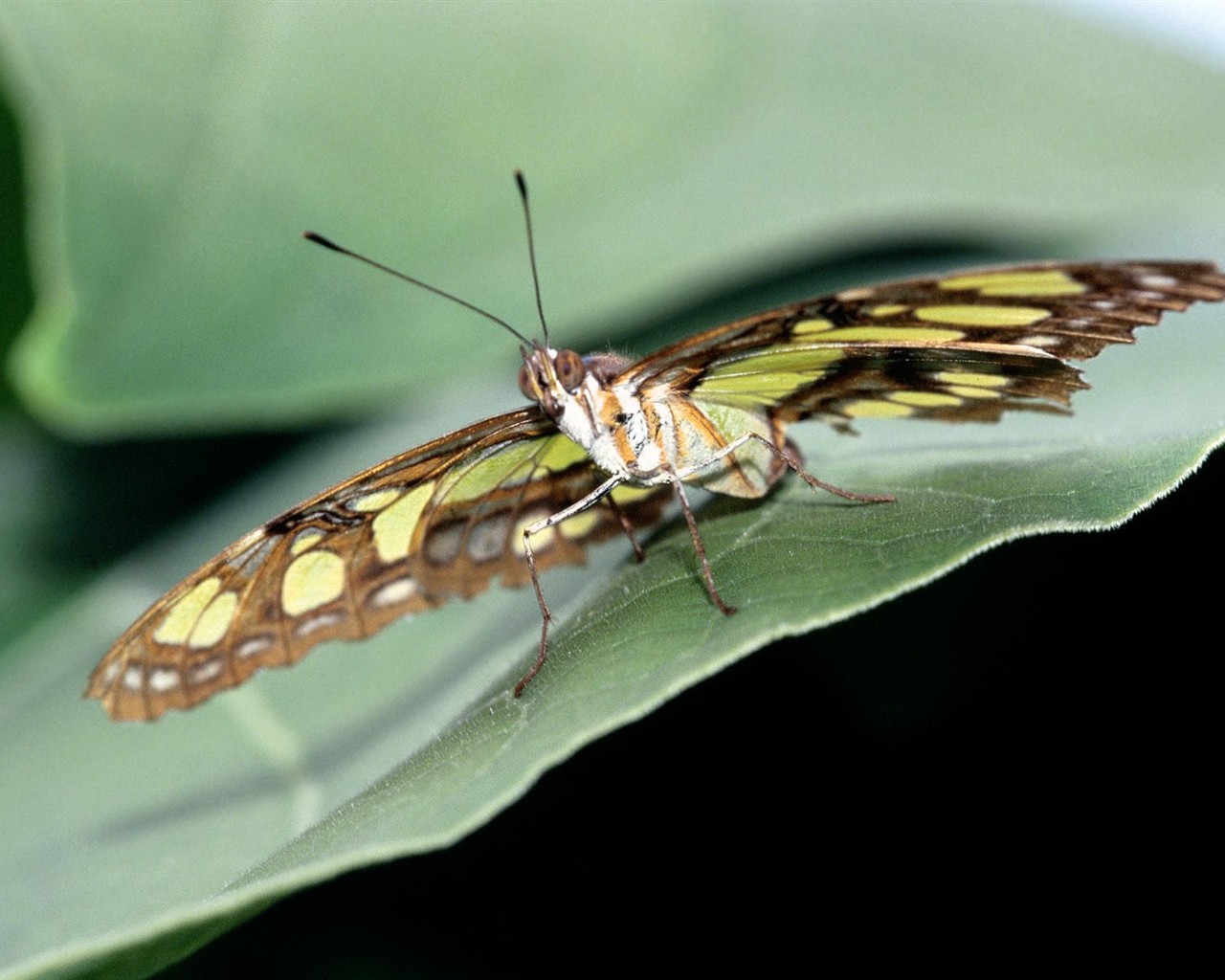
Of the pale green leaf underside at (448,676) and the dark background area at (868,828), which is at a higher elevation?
the pale green leaf underside at (448,676)

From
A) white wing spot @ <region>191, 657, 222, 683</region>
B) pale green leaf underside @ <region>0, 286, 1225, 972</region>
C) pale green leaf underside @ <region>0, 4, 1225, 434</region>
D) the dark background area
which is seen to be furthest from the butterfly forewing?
the dark background area

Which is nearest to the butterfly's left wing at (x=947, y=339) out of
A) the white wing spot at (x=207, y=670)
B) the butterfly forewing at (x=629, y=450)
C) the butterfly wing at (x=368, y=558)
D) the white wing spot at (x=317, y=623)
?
the butterfly forewing at (x=629, y=450)

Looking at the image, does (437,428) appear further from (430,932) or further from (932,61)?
(932,61)

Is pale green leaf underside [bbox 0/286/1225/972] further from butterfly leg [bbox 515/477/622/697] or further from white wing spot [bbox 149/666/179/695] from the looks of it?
white wing spot [bbox 149/666/179/695]

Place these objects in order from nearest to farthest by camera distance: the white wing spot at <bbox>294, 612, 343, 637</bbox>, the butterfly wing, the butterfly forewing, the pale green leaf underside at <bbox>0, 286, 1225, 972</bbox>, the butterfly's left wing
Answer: the pale green leaf underside at <bbox>0, 286, 1225, 972</bbox> → the butterfly's left wing → the butterfly forewing → the butterfly wing → the white wing spot at <bbox>294, 612, 343, 637</bbox>

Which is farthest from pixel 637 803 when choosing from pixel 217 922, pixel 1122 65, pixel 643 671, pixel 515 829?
pixel 1122 65

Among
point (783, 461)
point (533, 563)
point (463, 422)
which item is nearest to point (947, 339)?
point (783, 461)

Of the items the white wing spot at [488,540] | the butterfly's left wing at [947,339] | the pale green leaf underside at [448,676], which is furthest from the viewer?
the white wing spot at [488,540]

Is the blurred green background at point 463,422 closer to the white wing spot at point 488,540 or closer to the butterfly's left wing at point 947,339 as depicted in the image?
the white wing spot at point 488,540

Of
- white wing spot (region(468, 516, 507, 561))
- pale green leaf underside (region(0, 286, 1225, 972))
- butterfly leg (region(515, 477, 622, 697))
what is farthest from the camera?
white wing spot (region(468, 516, 507, 561))
